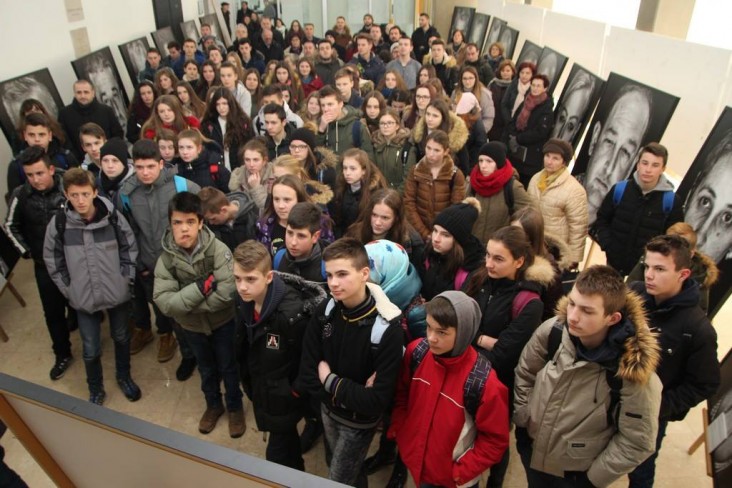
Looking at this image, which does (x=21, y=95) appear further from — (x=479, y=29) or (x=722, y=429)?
(x=479, y=29)

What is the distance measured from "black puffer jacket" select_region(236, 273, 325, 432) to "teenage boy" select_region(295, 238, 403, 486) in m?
0.15

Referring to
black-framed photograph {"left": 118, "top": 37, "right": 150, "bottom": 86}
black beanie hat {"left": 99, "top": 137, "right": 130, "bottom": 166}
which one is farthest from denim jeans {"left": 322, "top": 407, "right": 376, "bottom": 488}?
black-framed photograph {"left": 118, "top": 37, "right": 150, "bottom": 86}

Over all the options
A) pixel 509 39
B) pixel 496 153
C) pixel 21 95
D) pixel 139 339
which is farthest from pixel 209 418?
pixel 509 39

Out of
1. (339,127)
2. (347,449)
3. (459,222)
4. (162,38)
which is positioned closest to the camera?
(347,449)

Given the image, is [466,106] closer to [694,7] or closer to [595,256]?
[595,256]

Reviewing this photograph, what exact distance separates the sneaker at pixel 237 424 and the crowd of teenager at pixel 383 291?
10mm

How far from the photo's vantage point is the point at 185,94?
631 cm

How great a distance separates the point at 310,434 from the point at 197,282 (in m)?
1.29

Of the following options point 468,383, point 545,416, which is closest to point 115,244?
point 468,383

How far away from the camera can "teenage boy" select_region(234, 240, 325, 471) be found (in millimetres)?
2516

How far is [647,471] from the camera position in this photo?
8.77 ft

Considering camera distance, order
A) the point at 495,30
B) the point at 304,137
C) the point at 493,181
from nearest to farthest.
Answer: the point at 493,181, the point at 304,137, the point at 495,30

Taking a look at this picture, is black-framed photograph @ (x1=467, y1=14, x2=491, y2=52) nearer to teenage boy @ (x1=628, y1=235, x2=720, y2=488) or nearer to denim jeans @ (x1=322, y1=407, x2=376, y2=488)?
teenage boy @ (x1=628, y1=235, x2=720, y2=488)

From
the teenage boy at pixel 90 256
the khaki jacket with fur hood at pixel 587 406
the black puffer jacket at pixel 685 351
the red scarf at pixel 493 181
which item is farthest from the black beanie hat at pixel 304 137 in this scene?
the black puffer jacket at pixel 685 351
